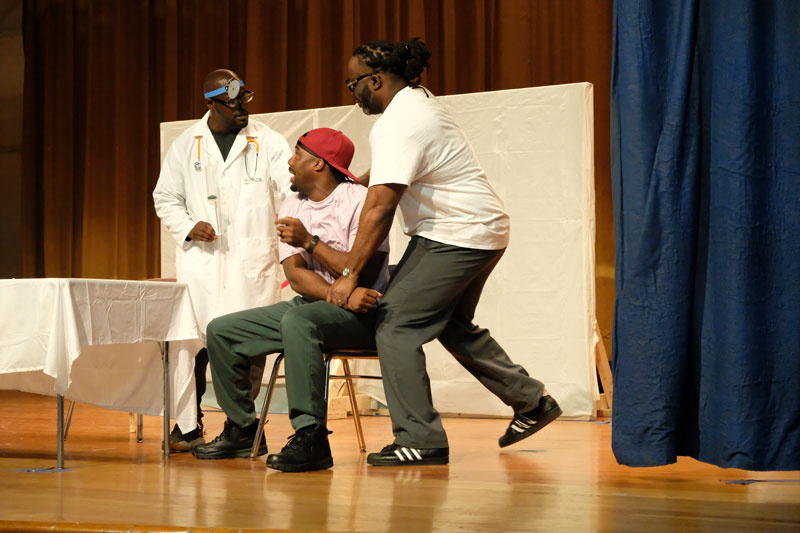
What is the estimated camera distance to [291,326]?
2883 millimetres

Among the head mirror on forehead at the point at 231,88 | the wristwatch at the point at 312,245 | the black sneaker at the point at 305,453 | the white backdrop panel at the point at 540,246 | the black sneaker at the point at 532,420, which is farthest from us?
the white backdrop panel at the point at 540,246

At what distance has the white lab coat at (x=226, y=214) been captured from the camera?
12.1ft

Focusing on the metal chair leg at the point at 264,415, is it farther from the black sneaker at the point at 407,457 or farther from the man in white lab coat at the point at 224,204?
the man in white lab coat at the point at 224,204

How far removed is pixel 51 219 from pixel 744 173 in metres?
7.14

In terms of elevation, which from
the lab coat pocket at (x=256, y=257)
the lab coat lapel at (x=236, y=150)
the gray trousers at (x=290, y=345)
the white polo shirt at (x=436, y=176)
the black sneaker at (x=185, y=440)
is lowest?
the black sneaker at (x=185, y=440)

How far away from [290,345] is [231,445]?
0.53 meters

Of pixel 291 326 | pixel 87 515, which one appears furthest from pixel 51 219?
pixel 87 515

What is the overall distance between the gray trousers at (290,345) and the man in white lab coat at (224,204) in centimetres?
56

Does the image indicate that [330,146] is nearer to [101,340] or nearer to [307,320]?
[307,320]

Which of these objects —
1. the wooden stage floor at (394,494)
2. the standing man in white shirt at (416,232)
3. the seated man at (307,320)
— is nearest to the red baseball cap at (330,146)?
the seated man at (307,320)

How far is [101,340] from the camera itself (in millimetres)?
2936

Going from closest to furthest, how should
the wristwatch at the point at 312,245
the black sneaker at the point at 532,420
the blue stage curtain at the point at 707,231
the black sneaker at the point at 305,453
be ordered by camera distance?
the blue stage curtain at the point at 707,231 → the black sneaker at the point at 305,453 → the wristwatch at the point at 312,245 → the black sneaker at the point at 532,420

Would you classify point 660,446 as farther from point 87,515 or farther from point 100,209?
point 100,209

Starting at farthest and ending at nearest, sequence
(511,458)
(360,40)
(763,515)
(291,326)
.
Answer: (360,40), (511,458), (291,326), (763,515)
